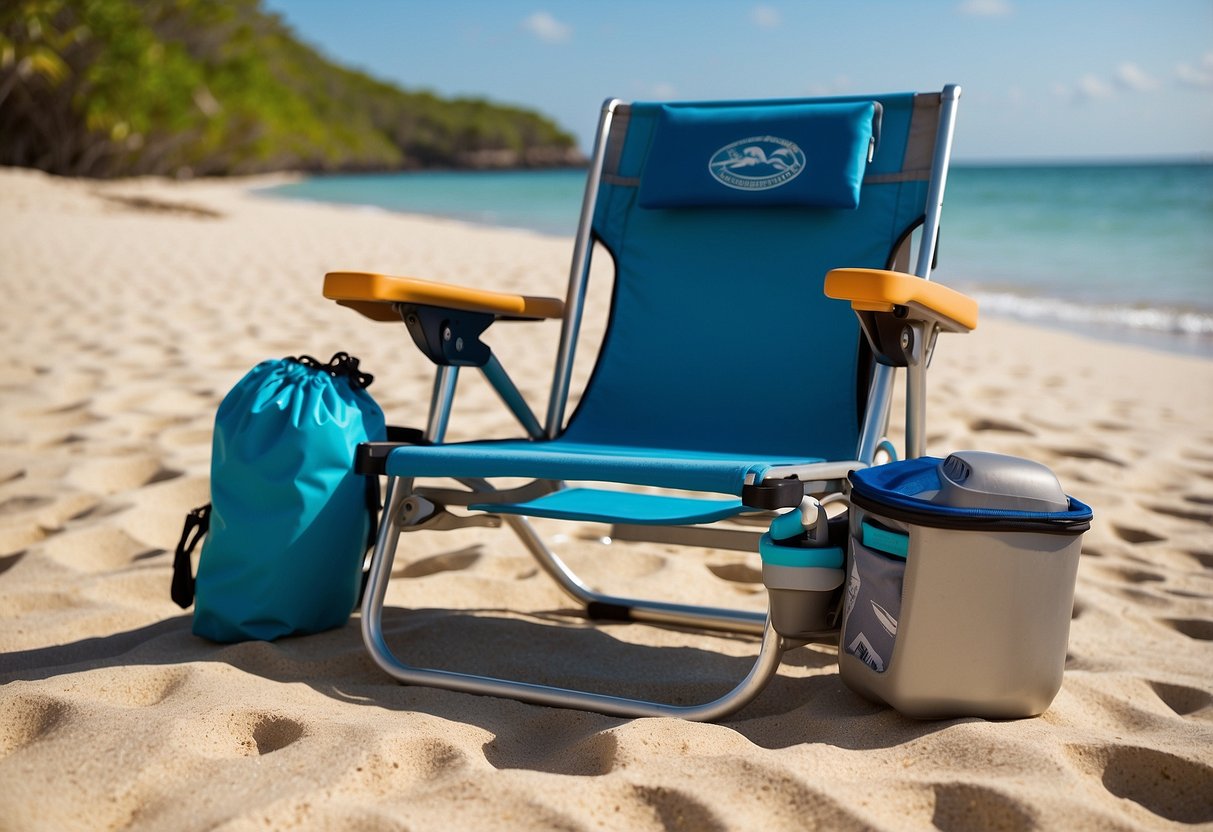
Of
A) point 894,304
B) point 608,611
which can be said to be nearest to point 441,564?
point 608,611

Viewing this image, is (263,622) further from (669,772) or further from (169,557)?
(669,772)

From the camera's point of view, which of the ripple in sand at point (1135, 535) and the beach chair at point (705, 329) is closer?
the beach chair at point (705, 329)

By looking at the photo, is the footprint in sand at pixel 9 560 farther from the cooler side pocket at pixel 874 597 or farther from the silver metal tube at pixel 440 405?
the cooler side pocket at pixel 874 597

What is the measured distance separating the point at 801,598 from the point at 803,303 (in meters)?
0.82

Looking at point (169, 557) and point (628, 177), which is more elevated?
point (628, 177)

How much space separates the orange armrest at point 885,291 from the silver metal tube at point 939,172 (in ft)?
1.05

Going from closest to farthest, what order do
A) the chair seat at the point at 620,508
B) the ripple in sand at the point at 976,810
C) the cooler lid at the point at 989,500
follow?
the ripple in sand at the point at 976,810 → the cooler lid at the point at 989,500 → the chair seat at the point at 620,508

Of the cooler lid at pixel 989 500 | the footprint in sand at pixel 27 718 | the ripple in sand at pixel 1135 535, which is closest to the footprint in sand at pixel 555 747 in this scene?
the cooler lid at pixel 989 500

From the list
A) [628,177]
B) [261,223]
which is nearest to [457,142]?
[261,223]

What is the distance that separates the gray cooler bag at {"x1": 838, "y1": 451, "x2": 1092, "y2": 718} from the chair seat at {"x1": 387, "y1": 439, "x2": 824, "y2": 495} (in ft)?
0.68

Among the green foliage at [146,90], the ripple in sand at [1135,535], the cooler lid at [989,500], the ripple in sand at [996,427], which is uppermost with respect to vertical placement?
the green foliage at [146,90]

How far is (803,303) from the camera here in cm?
234

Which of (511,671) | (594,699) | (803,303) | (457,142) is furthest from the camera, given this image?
(457,142)

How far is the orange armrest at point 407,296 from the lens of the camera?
1.91 metres
